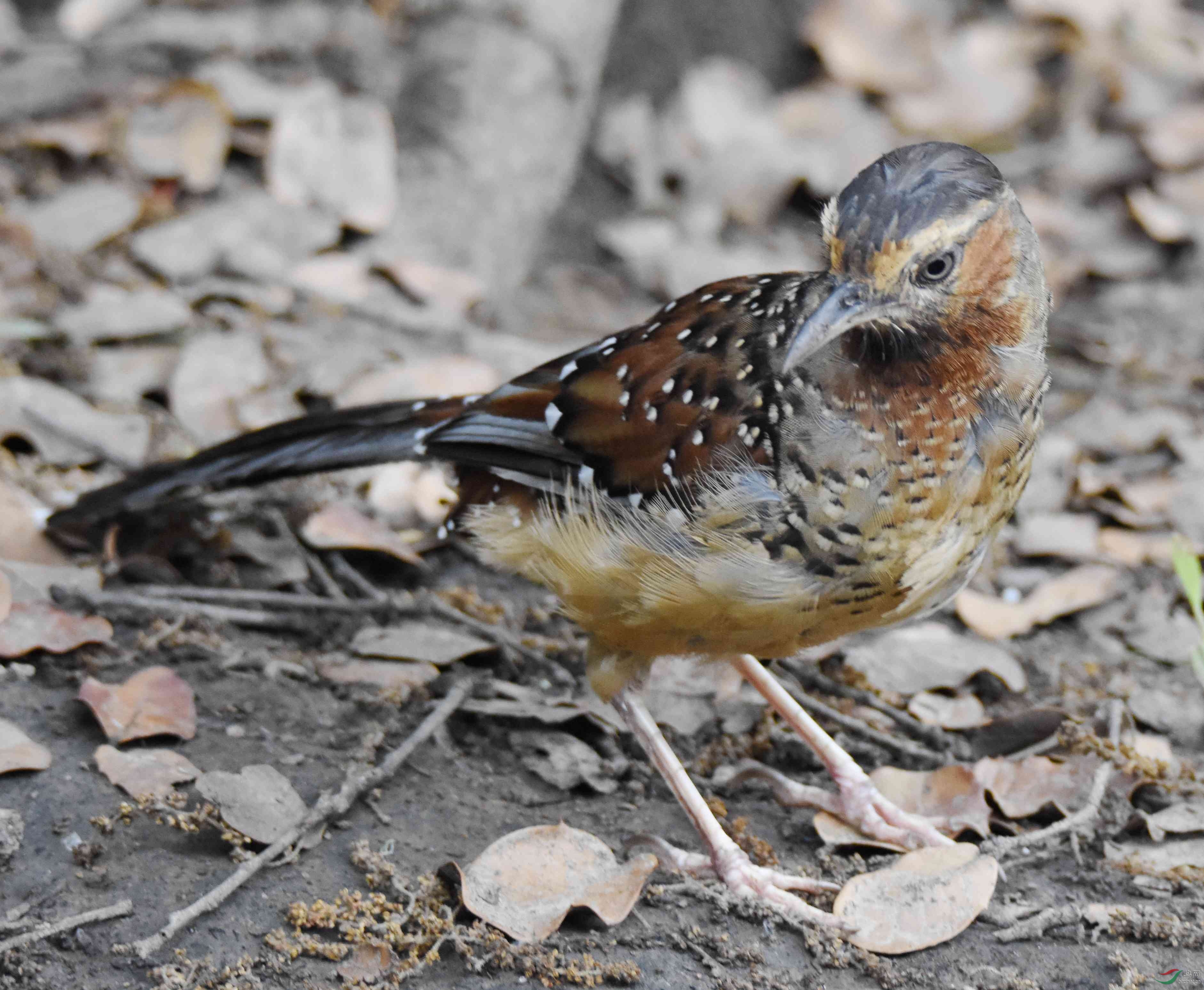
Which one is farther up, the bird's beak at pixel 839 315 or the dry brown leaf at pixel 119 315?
the bird's beak at pixel 839 315

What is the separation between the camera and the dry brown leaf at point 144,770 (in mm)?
3051

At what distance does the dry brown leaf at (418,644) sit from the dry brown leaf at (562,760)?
0.34 m

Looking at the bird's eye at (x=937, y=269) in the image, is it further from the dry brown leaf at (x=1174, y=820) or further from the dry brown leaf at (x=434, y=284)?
the dry brown leaf at (x=434, y=284)

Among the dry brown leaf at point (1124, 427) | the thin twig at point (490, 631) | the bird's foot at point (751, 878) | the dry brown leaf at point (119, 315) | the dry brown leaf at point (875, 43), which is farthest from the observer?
the dry brown leaf at point (875, 43)

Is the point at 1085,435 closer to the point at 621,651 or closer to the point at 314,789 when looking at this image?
the point at 621,651

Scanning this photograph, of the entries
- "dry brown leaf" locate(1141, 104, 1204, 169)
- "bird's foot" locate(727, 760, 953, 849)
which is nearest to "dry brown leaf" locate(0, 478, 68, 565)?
"bird's foot" locate(727, 760, 953, 849)

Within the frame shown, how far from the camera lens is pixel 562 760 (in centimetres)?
351

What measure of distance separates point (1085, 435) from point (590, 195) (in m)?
2.75

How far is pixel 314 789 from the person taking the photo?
→ 125 inches

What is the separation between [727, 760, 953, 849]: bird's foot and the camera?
3.25 meters

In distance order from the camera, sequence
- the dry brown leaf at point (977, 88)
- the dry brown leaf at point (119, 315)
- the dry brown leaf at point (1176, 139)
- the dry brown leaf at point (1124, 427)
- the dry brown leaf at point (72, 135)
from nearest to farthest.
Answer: the dry brown leaf at point (119, 315) → the dry brown leaf at point (1124, 427) → the dry brown leaf at point (72, 135) → the dry brown leaf at point (1176, 139) → the dry brown leaf at point (977, 88)

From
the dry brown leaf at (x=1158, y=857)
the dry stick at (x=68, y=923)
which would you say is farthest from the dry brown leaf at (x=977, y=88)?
the dry stick at (x=68, y=923)

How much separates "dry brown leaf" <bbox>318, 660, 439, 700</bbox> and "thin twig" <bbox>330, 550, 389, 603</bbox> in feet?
1.09

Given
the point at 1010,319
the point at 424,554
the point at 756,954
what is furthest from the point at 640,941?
the point at 424,554
